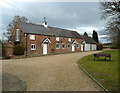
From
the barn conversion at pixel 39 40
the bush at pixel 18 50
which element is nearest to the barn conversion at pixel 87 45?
the barn conversion at pixel 39 40

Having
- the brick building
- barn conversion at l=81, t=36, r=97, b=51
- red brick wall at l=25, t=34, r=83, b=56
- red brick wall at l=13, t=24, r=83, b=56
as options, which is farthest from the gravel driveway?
barn conversion at l=81, t=36, r=97, b=51

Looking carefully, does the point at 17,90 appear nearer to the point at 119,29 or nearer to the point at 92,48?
the point at 119,29

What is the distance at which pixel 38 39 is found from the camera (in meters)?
28.9

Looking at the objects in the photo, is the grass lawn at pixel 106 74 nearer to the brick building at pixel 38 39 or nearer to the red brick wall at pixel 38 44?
the red brick wall at pixel 38 44

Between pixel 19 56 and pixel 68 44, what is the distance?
1669 cm

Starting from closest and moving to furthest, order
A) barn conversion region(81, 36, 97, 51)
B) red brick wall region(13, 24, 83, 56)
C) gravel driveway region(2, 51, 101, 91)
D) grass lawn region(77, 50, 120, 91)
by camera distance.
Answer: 1. gravel driveway region(2, 51, 101, 91)
2. grass lawn region(77, 50, 120, 91)
3. red brick wall region(13, 24, 83, 56)
4. barn conversion region(81, 36, 97, 51)

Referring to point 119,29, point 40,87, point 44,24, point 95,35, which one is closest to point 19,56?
point 44,24

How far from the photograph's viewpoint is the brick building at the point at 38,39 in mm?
27023

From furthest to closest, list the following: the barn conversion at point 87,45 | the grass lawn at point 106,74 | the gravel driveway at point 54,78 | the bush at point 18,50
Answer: the barn conversion at point 87,45
the bush at point 18,50
the grass lawn at point 106,74
the gravel driveway at point 54,78

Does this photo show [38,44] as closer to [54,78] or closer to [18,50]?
[18,50]

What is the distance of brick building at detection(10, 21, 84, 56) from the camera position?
27023 mm

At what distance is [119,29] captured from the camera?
2119 centimetres

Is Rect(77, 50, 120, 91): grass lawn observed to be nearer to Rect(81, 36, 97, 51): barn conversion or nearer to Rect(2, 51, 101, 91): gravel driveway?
Rect(2, 51, 101, 91): gravel driveway

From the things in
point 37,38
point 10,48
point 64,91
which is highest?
point 37,38
